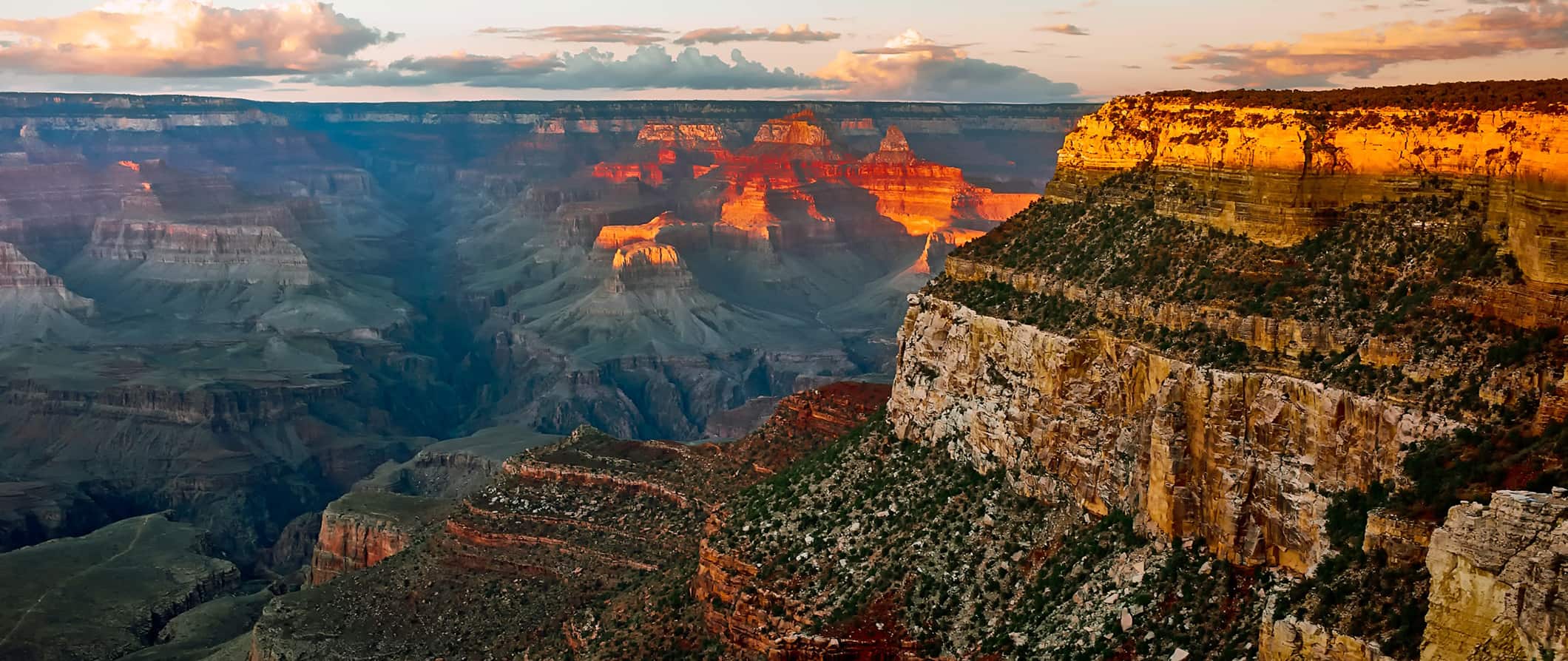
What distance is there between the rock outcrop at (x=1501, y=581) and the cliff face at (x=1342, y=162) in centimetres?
606

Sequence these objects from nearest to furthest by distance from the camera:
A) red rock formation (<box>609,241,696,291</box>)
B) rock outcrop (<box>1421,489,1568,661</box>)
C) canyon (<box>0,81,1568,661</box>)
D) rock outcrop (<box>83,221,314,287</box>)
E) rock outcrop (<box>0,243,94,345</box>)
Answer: rock outcrop (<box>1421,489,1568,661</box>) → canyon (<box>0,81,1568,661</box>) → rock outcrop (<box>0,243,94,345</box>) → red rock formation (<box>609,241,696,291</box>) → rock outcrop (<box>83,221,314,287</box>)

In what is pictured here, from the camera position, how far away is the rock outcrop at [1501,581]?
67.1 feet

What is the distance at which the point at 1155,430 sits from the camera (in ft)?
98.6

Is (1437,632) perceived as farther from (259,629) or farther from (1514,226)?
(259,629)

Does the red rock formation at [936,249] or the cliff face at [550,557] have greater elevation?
the cliff face at [550,557]

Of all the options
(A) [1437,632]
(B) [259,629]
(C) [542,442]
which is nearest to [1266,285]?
(A) [1437,632]

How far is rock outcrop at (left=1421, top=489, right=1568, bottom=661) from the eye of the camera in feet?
67.1

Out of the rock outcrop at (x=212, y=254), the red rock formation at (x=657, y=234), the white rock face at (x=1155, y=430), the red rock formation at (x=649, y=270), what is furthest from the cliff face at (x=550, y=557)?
the rock outcrop at (x=212, y=254)

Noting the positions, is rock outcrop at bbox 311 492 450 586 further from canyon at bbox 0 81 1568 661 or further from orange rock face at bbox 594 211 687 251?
orange rock face at bbox 594 211 687 251

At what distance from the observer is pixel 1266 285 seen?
1216 inches

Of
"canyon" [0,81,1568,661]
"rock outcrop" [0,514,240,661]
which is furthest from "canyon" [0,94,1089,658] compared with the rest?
"canyon" [0,81,1568,661]

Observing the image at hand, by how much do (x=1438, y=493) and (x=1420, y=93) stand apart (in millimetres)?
11902

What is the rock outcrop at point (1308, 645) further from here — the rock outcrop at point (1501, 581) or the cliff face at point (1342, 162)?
the cliff face at point (1342, 162)

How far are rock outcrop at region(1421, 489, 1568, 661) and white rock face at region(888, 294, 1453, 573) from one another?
3781 millimetres
